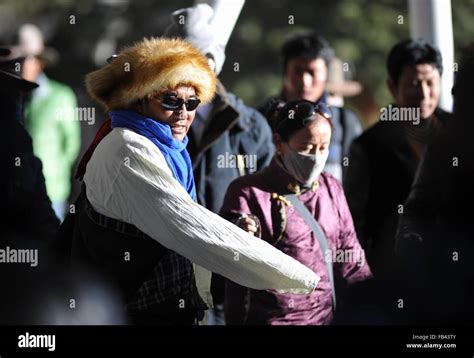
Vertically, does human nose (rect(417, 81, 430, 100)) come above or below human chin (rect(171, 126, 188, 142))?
above

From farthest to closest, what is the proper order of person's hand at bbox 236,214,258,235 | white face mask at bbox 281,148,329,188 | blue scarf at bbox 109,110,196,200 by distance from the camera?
1. white face mask at bbox 281,148,329,188
2. person's hand at bbox 236,214,258,235
3. blue scarf at bbox 109,110,196,200

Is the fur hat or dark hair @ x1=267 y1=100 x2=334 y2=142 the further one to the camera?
dark hair @ x1=267 y1=100 x2=334 y2=142

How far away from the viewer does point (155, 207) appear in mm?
4965

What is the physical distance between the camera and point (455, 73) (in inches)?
233

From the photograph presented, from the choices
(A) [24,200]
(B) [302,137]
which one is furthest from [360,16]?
(A) [24,200]

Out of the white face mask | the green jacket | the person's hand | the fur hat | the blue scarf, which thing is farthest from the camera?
the green jacket

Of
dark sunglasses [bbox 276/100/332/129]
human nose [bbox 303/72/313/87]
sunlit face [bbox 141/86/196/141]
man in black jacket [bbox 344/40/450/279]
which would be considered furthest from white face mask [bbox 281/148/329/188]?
sunlit face [bbox 141/86/196/141]

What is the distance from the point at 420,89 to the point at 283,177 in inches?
33.1

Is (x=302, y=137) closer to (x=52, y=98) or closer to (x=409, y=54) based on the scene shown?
(x=409, y=54)

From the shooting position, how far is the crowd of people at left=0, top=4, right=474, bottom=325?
17.3 ft

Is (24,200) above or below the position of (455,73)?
below

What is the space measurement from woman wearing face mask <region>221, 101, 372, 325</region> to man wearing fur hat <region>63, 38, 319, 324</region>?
16.6 inches

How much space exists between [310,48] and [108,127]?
118 centimetres

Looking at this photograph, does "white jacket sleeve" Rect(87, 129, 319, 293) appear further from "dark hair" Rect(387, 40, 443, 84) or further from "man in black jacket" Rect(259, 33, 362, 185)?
"dark hair" Rect(387, 40, 443, 84)
